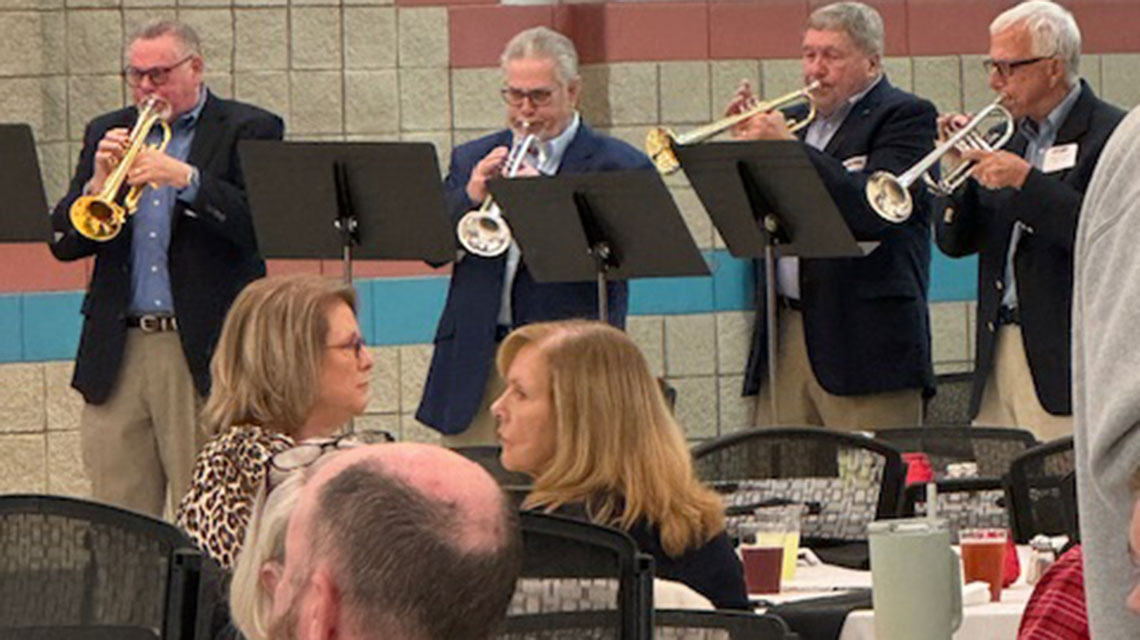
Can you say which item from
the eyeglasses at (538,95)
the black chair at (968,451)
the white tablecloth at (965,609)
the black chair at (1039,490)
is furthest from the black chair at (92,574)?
the eyeglasses at (538,95)

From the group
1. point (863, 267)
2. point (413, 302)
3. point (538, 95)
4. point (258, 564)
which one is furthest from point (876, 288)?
point (258, 564)

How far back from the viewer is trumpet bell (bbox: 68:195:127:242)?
7.38 metres

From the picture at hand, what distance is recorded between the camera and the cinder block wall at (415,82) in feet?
28.7

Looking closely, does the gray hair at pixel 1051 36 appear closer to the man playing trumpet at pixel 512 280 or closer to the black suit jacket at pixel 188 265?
the man playing trumpet at pixel 512 280

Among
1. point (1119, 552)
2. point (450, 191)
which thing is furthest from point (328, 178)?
point (1119, 552)

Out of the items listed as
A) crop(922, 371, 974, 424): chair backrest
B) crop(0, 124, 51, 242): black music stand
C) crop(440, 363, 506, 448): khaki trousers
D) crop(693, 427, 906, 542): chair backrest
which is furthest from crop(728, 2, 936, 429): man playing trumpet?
crop(693, 427, 906, 542): chair backrest

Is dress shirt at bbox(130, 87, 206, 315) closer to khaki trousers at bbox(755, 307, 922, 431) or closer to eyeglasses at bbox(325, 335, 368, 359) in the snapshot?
khaki trousers at bbox(755, 307, 922, 431)

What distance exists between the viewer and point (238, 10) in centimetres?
887

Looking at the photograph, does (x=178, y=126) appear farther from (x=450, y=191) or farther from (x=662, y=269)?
(x=662, y=269)

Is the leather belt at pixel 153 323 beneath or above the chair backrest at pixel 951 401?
above

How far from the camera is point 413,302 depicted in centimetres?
912

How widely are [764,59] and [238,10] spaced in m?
1.90

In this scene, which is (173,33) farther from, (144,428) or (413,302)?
(413,302)

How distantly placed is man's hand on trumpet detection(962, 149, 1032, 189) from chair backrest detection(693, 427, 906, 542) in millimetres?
1949
